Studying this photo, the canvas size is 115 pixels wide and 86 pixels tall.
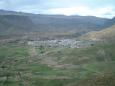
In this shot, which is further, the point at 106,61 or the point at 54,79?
the point at 106,61

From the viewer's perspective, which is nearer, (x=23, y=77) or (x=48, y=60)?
(x=23, y=77)

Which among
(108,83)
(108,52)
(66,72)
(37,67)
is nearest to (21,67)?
(37,67)

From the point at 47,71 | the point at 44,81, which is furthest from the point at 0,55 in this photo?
the point at 44,81

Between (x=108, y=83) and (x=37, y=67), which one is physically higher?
(x=108, y=83)

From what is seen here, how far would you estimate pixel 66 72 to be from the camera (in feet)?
362

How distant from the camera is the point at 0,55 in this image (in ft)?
532

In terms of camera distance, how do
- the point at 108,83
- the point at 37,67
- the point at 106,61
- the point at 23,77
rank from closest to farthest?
the point at 108,83, the point at 23,77, the point at 37,67, the point at 106,61

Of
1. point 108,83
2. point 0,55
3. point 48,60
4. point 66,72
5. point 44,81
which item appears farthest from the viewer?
point 0,55

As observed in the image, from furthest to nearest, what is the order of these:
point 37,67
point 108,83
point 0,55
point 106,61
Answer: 1. point 0,55
2. point 106,61
3. point 37,67
4. point 108,83

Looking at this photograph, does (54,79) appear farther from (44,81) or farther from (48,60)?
(48,60)

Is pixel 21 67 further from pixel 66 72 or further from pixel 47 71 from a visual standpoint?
pixel 66 72

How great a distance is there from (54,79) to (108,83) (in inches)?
1416

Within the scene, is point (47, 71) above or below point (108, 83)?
below

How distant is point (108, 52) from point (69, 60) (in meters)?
22.4
